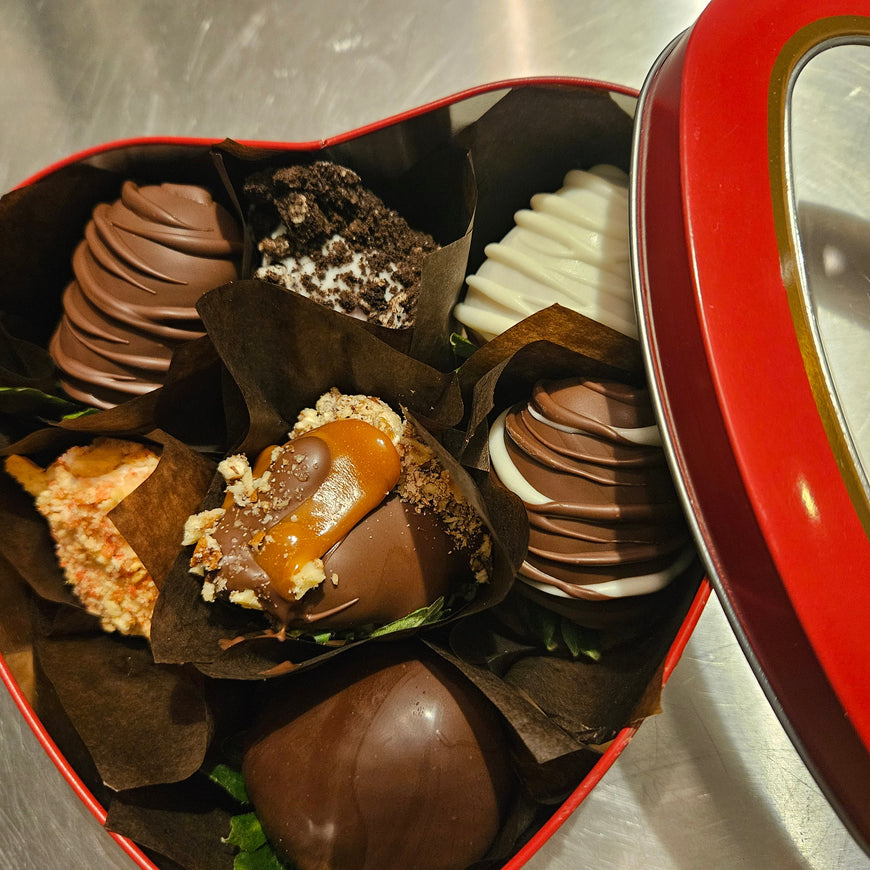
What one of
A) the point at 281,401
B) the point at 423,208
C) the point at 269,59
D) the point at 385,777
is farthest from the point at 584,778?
the point at 269,59

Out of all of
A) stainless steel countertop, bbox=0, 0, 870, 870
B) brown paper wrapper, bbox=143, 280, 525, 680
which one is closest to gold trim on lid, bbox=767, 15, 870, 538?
brown paper wrapper, bbox=143, 280, 525, 680

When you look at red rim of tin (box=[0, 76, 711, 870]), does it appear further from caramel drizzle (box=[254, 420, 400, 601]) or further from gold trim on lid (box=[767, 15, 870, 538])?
caramel drizzle (box=[254, 420, 400, 601])

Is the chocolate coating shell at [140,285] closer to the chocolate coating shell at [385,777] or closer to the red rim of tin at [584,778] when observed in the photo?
the red rim of tin at [584,778]

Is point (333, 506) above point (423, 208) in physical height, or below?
below

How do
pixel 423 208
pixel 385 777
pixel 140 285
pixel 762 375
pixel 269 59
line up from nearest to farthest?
pixel 762 375
pixel 385 777
pixel 140 285
pixel 423 208
pixel 269 59

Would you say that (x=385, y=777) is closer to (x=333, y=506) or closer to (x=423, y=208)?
(x=333, y=506)

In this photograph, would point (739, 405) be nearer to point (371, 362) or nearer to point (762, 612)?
point (762, 612)
